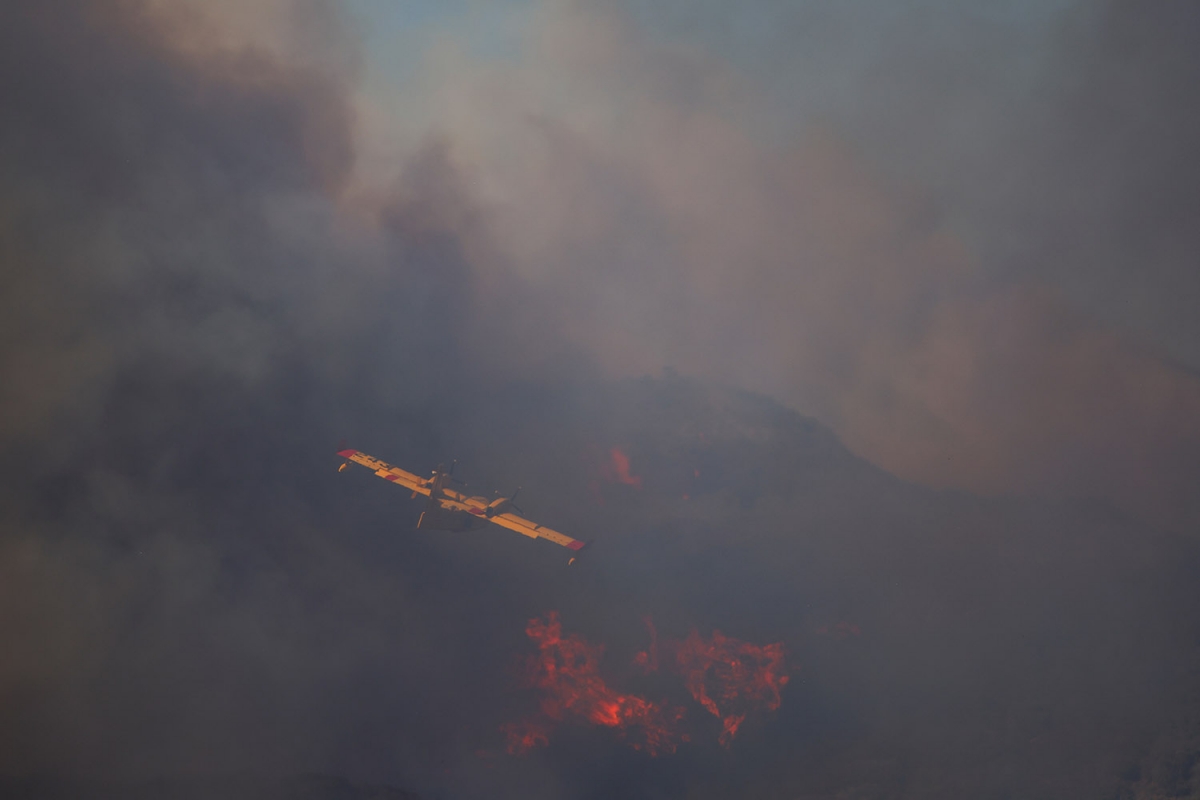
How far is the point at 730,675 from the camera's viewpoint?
40.2 metres

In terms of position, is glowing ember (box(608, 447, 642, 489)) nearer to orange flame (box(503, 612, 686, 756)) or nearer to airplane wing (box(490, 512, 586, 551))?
airplane wing (box(490, 512, 586, 551))

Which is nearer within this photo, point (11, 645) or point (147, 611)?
point (11, 645)

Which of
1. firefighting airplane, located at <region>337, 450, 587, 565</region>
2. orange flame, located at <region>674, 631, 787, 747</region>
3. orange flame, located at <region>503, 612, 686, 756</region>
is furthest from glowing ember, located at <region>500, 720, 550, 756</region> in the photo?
firefighting airplane, located at <region>337, 450, 587, 565</region>

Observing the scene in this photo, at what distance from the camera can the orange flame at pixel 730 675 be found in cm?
3947

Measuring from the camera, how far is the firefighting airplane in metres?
37.1

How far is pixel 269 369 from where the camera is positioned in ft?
127

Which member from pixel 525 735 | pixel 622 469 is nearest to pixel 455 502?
pixel 622 469

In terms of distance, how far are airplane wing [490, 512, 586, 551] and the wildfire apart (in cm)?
624

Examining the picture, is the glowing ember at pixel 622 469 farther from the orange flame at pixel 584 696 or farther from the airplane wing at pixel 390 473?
the airplane wing at pixel 390 473

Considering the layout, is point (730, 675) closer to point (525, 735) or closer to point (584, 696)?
point (584, 696)

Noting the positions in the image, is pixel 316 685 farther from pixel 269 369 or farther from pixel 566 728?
pixel 269 369

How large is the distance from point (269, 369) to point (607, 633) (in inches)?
1098

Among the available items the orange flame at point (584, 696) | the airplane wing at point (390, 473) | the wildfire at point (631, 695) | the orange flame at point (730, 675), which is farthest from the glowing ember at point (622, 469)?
the airplane wing at point (390, 473)

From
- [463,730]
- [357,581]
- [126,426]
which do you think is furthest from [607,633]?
[126,426]
